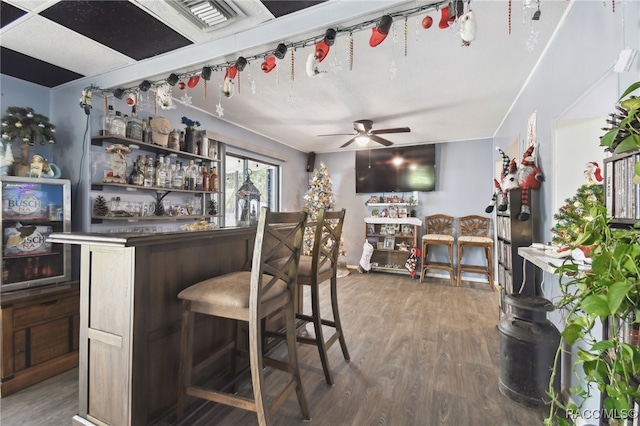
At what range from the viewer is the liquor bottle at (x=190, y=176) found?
3.31 metres

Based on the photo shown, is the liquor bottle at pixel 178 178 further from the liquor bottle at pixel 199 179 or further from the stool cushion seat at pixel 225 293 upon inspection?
the stool cushion seat at pixel 225 293

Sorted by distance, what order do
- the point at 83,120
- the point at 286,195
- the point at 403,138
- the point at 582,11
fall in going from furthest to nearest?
1. the point at 286,195
2. the point at 403,138
3. the point at 83,120
4. the point at 582,11

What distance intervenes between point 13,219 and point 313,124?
324 cm

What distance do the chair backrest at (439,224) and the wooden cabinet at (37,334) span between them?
4.89m

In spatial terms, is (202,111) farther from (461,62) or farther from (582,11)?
(582,11)

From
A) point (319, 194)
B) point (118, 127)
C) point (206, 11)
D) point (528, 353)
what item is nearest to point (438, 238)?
point (319, 194)

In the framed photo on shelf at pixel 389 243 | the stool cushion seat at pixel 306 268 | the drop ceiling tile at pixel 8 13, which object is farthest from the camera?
the framed photo on shelf at pixel 389 243

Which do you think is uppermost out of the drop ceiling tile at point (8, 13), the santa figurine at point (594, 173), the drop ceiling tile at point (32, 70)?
the drop ceiling tile at point (8, 13)

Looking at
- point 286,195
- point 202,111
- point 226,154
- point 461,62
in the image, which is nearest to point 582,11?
point 461,62

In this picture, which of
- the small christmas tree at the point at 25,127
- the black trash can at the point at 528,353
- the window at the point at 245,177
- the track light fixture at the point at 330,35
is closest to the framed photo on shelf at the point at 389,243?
the window at the point at 245,177

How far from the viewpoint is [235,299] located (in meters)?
1.34

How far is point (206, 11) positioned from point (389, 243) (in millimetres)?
4444

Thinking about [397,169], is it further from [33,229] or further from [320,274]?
[33,229]

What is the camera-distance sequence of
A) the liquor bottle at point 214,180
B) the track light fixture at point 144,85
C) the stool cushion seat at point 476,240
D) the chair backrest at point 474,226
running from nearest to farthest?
the track light fixture at point 144,85, the liquor bottle at point 214,180, the stool cushion seat at point 476,240, the chair backrest at point 474,226
